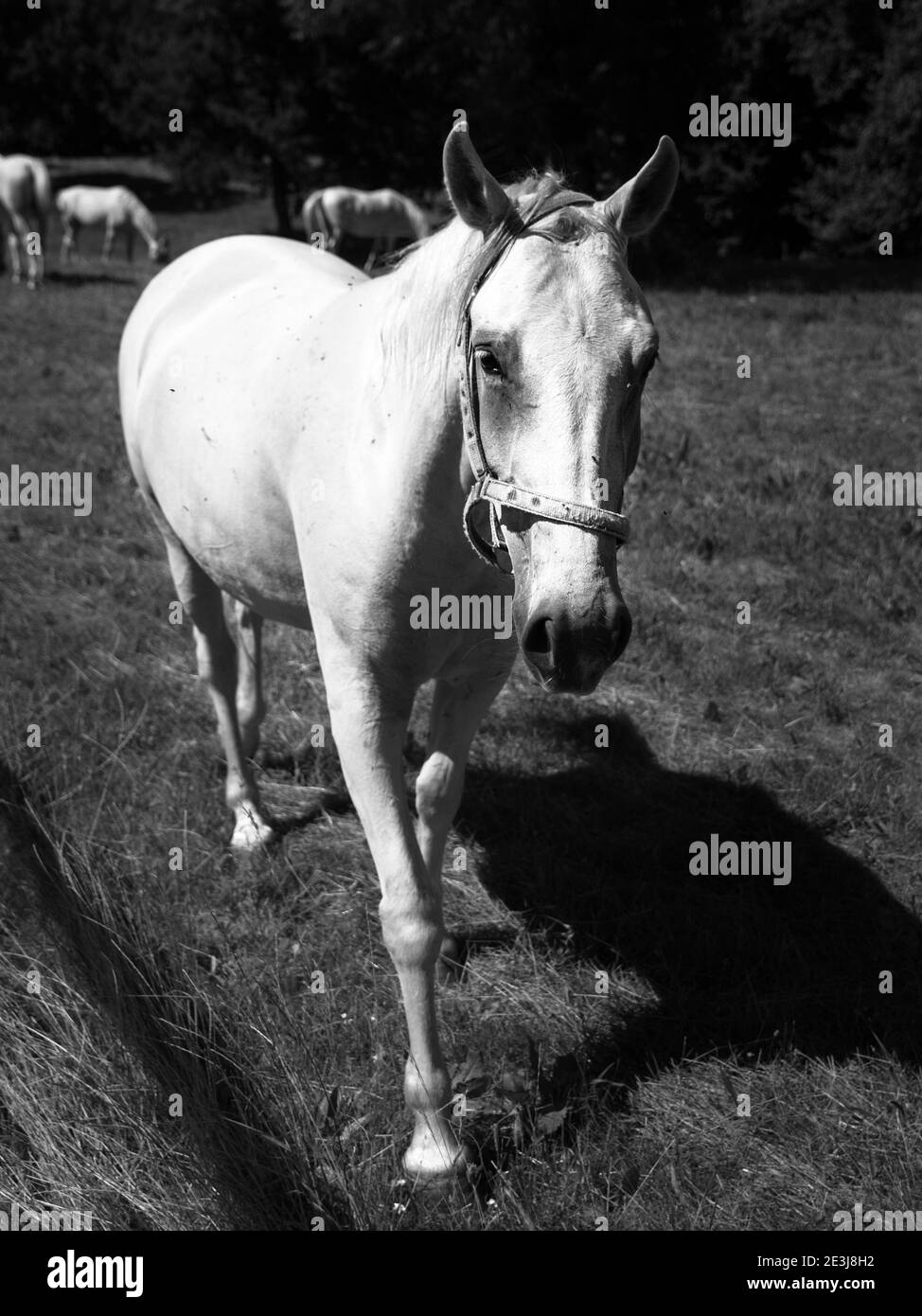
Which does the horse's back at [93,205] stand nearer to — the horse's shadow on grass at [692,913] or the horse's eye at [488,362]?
the horse's shadow on grass at [692,913]

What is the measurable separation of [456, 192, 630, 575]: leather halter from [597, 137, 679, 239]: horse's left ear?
0.07m

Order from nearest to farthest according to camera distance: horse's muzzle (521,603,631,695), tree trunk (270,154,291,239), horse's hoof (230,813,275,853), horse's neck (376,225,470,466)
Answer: horse's muzzle (521,603,631,695) < horse's neck (376,225,470,466) < horse's hoof (230,813,275,853) < tree trunk (270,154,291,239)

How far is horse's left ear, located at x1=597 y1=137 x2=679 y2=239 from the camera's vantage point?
244cm

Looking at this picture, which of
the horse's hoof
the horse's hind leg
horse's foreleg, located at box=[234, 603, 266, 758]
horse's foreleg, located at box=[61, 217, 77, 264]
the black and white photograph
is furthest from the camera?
horse's foreleg, located at box=[61, 217, 77, 264]

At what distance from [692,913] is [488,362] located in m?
2.18

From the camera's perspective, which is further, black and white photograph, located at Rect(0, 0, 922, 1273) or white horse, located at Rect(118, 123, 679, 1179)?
black and white photograph, located at Rect(0, 0, 922, 1273)

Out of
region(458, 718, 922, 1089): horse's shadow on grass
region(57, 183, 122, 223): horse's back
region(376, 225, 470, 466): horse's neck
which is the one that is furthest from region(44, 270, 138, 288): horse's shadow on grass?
region(376, 225, 470, 466): horse's neck

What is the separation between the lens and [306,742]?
489cm

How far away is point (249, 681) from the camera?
4797mm

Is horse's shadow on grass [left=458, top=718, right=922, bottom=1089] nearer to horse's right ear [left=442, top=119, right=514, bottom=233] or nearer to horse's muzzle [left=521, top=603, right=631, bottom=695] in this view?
horse's muzzle [left=521, top=603, right=631, bottom=695]

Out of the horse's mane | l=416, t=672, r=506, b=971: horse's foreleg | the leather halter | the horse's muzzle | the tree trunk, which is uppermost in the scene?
the tree trunk

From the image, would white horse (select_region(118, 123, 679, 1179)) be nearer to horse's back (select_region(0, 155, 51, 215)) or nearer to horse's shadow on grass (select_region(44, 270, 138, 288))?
horse's shadow on grass (select_region(44, 270, 138, 288))

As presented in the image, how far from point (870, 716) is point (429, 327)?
2988mm

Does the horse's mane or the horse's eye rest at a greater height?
the horse's mane
